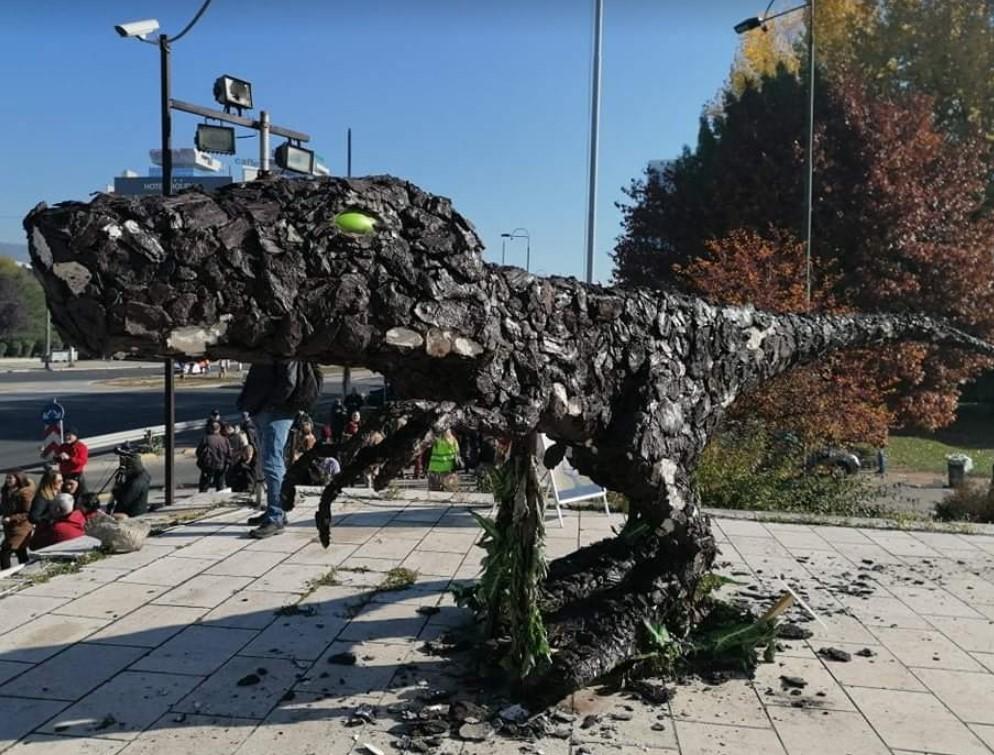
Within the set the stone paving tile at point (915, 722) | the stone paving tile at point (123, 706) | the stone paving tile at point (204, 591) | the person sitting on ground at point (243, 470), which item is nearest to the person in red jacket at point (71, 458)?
the person sitting on ground at point (243, 470)

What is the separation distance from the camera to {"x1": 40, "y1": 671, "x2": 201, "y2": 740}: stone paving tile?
3791 mm

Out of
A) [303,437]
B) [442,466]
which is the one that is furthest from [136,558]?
[303,437]

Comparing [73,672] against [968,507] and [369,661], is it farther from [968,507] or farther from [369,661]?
[968,507]

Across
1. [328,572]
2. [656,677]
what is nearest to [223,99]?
[328,572]

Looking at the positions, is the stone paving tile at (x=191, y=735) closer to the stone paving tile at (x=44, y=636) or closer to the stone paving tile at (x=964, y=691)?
the stone paving tile at (x=964, y=691)

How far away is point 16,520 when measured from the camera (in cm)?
826

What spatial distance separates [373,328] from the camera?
123 inches

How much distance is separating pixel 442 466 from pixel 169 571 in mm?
4431

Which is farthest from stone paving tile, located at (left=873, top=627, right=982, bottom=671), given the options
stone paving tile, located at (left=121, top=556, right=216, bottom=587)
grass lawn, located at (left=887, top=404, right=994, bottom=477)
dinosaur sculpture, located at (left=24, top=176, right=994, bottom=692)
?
grass lawn, located at (left=887, top=404, right=994, bottom=477)

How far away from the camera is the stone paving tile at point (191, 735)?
3.63m

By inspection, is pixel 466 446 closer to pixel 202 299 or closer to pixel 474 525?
pixel 474 525

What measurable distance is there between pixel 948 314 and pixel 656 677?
1633 cm

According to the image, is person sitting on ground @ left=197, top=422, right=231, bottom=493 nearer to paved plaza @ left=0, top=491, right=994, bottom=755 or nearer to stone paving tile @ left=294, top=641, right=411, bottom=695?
paved plaza @ left=0, top=491, right=994, bottom=755

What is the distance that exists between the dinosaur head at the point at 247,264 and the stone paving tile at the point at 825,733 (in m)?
2.65
